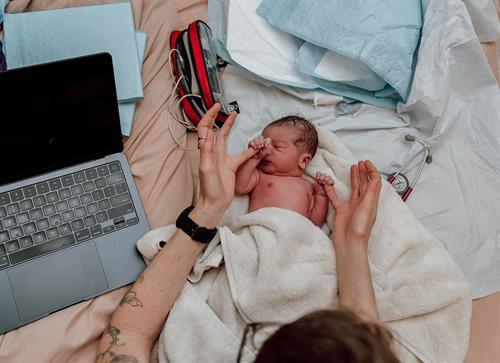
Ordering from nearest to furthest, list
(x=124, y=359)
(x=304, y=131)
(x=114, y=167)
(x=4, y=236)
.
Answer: (x=124, y=359) → (x=4, y=236) → (x=114, y=167) → (x=304, y=131)

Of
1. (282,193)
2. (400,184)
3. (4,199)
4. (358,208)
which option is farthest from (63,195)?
(400,184)

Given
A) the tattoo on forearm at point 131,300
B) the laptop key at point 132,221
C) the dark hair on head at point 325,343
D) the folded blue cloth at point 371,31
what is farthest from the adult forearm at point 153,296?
the folded blue cloth at point 371,31

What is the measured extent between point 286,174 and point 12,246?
615mm

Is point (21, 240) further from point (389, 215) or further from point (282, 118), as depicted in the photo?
point (389, 215)

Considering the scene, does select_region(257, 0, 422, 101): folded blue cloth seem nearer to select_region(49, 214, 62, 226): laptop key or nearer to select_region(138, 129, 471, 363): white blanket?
select_region(138, 129, 471, 363): white blanket

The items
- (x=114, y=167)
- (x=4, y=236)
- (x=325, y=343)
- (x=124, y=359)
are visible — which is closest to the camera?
(x=325, y=343)

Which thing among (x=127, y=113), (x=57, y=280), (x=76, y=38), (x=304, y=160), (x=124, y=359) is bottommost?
(x=124, y=359)

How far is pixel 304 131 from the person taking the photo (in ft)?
3.92

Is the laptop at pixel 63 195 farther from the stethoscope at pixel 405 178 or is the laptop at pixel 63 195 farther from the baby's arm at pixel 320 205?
the stethoscope at pixel 405 178

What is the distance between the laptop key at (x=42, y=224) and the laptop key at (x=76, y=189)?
75mm

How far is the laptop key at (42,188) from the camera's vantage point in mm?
1033

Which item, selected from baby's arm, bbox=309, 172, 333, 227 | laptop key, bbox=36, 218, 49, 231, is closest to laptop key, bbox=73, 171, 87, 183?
laptop key, bbox=36, 218, 49, 231

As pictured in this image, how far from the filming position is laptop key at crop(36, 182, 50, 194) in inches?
40.7

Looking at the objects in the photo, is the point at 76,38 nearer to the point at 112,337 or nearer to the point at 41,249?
the point at 41,249
